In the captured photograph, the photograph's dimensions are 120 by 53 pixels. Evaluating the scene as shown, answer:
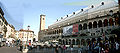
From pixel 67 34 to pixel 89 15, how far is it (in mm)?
12310

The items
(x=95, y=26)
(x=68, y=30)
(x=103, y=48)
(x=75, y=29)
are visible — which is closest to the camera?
(x=103, y=48)

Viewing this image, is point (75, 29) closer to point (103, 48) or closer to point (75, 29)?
point (75, 29)

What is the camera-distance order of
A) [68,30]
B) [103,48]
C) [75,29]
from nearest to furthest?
1. [103,48]
2. [75,29]
3. [68,30]

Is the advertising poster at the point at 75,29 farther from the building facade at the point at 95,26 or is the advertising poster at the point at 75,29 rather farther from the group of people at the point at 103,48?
the group of people at the point at 103,48

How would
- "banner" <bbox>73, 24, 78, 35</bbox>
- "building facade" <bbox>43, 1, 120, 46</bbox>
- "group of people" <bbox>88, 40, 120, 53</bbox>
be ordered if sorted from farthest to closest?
"banner" <bbox>73, 24, 78, 35</bbox>
"building facade" <bbox>43, 1, 120, 46</bbox>
"group of people" <bbox>88, 40, 120, 53</bbox>

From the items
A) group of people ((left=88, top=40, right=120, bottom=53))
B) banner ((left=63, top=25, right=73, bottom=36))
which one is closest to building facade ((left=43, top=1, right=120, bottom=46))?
banner ((left=63, top=25, right=73, bottom=36))

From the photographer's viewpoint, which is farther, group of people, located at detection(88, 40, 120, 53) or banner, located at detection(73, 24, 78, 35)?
banner, located at detection(73, 24, 78, 35)

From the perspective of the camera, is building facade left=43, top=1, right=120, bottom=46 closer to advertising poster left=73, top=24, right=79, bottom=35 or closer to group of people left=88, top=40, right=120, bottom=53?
advertising poster left=73, top=24, right=79, bottom=35

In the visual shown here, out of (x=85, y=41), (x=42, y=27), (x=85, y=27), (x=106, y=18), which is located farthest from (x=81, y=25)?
(x=42, y=27)

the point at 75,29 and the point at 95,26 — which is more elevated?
the point at 95,26

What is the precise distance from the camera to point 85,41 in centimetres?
4334

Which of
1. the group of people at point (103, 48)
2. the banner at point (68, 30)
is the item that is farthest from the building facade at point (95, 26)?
the group of people at point (103, 48)

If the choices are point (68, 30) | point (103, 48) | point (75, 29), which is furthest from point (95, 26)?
point (103, 48)

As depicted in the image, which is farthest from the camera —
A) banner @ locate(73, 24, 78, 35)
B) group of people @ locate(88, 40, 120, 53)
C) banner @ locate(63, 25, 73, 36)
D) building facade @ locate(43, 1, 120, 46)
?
banner @ locate(63, 25, 73, 36)
